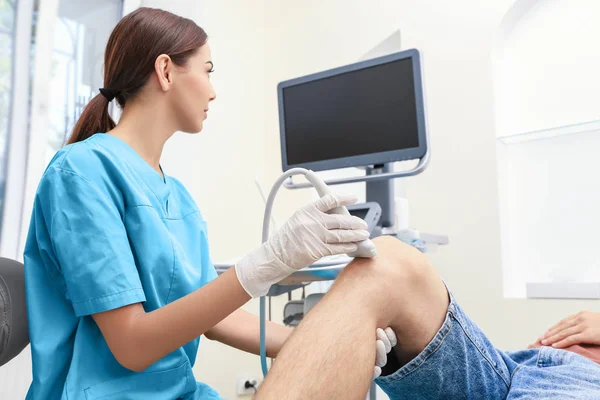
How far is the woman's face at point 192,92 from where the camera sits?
1.08 m

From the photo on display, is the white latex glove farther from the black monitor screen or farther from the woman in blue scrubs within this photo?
the black monitor screen

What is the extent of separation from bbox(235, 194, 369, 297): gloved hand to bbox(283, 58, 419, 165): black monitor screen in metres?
0.84

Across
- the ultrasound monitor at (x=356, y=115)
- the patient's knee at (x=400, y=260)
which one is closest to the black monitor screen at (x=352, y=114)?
the ultrasound monitor at (x=356, y=115)

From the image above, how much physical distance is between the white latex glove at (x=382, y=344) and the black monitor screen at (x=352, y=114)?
899 mm

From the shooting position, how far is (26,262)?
2.77ft

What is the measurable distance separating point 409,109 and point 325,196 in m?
0.87

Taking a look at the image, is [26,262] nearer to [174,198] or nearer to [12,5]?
[174,198]

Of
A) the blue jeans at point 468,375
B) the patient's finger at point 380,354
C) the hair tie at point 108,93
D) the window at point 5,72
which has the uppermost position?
the window at point 5,72

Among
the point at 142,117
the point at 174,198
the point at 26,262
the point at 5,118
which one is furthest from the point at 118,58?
the point at 5,118

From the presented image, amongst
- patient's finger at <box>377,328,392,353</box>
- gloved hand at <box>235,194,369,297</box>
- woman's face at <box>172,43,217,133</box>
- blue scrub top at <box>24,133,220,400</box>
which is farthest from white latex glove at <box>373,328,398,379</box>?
woman's face at <box>172,43,217,133</box>

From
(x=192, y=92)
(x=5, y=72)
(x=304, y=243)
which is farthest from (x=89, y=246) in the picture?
(x=5, y=72)

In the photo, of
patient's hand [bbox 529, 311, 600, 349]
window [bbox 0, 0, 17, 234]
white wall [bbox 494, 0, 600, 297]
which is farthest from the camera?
white wall [bbox 494, 0, 600, 297]

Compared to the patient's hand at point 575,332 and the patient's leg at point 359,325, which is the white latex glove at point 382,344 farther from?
the patient's hand at point 575,332

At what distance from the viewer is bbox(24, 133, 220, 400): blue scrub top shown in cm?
78
